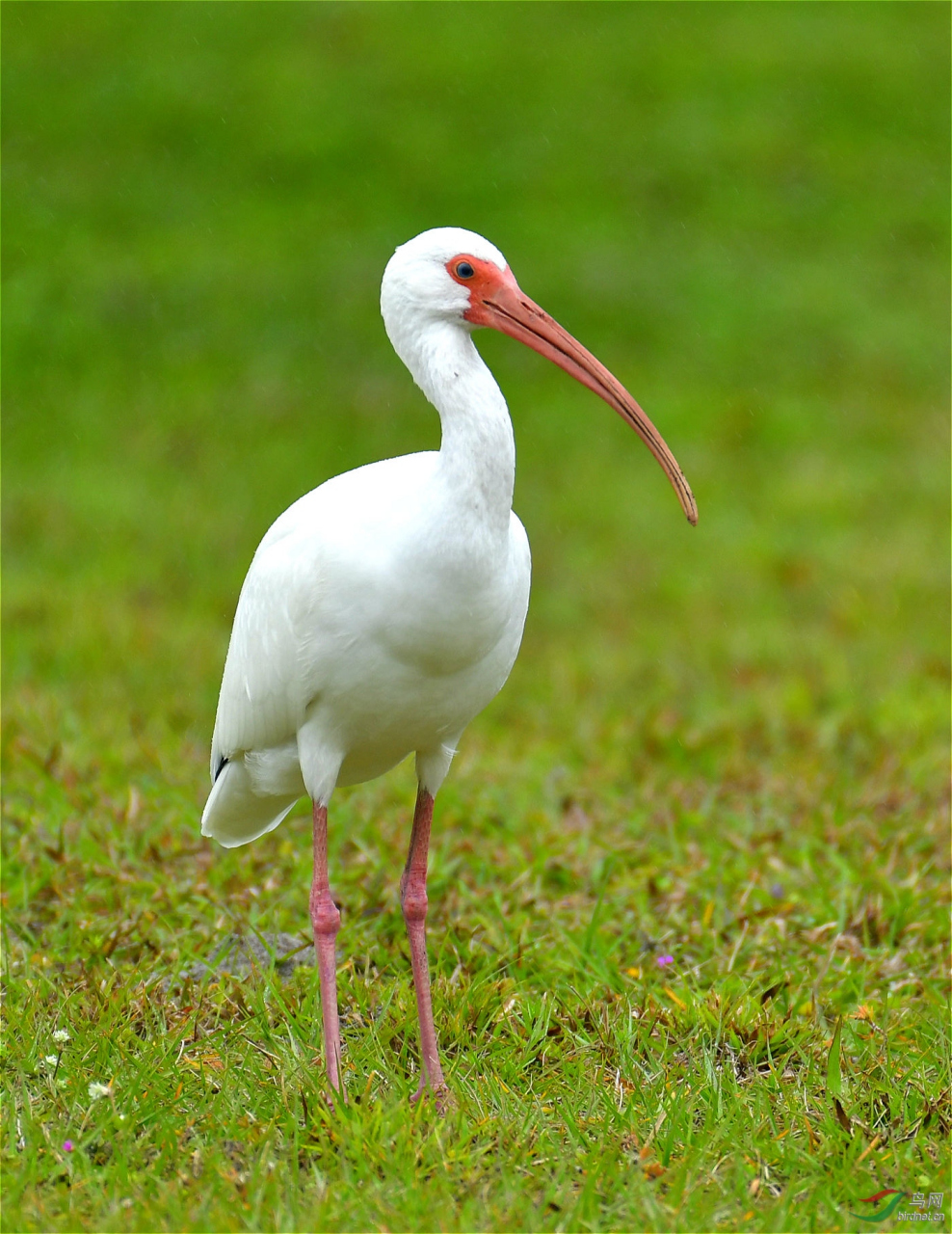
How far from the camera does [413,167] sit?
12383 millimetres

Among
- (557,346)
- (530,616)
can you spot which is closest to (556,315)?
(530,616)

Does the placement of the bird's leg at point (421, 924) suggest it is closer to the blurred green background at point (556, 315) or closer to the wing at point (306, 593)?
the wing at point (306, 593)

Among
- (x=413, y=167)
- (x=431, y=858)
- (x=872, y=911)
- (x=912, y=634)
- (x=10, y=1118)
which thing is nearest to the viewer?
(x=10, y=1118)

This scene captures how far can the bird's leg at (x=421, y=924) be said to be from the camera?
11.6 ft

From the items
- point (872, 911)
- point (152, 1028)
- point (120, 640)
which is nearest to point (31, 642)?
point (120, 640)

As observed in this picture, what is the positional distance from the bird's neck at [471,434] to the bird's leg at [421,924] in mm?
978

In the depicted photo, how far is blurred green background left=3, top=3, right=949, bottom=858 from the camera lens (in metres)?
7.13

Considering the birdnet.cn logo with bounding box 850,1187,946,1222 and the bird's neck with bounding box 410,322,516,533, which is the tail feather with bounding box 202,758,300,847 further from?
the birdnet.cn logo with bounding box 850,1187,946,1222

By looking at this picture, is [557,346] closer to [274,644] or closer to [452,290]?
[452,290]

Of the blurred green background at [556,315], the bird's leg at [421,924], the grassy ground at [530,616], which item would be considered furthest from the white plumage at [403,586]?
the blurred green background at [556,315]

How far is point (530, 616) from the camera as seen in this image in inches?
317

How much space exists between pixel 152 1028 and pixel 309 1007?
0.40 meters

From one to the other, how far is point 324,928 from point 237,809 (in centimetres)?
56

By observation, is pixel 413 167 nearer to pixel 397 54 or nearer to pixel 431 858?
pixel 397 54
